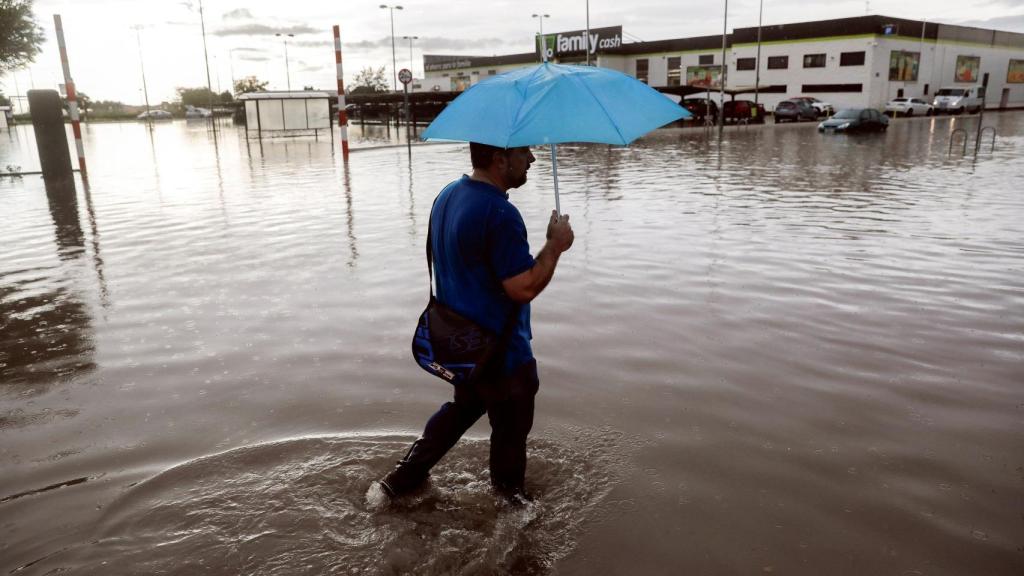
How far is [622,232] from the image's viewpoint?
895 centimetres

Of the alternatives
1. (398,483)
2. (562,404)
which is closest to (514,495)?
(398,483)

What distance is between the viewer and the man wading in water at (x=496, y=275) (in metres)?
2.49

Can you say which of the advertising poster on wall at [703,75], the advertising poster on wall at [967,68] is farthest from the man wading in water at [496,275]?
the advertising poster on wall at [967,68]

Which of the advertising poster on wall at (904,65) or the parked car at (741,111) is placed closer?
→ the parked car at (741,111)

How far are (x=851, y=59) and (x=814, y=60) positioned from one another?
2986 millimetres

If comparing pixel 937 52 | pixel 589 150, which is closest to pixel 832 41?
pixel 937 52

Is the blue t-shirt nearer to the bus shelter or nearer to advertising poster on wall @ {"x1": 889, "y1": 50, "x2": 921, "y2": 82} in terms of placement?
the bus shelter

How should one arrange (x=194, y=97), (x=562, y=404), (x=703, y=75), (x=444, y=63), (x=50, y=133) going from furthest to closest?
(x=194, y=97), (x=444, y=63), (x=703, y=75), (x=50, y=133), (x=562, y=404)

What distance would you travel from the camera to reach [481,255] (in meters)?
2.54

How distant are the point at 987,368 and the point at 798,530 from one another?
8.28 ft

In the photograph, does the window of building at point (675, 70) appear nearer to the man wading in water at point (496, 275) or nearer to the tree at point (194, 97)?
the man wading in water at point (496, 275)

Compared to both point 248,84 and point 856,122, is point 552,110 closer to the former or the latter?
point 856,122

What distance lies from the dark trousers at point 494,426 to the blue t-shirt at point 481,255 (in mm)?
87

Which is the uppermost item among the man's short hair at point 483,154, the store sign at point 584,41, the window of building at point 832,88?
the store sign at point 584,41
